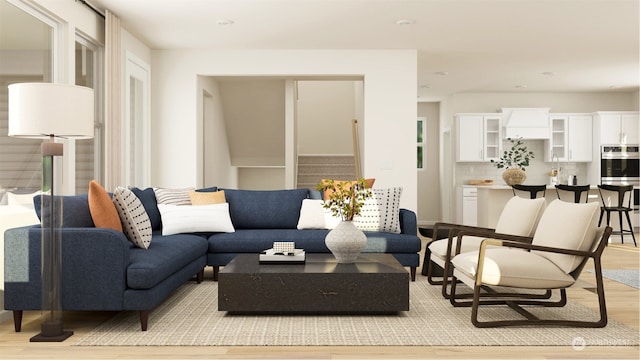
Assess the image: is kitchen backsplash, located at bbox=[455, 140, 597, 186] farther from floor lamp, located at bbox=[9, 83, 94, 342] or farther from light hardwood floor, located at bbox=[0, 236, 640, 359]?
floor lamp, located at bbox=[9, 83, 94, 342]

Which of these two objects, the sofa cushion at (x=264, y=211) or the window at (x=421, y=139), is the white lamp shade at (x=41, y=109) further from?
the window at (x=421, y=139)

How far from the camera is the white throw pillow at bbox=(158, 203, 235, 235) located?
218 inches

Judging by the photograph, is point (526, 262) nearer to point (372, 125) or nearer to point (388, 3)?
point (388, 3)

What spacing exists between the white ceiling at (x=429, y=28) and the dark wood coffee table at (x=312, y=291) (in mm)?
2966

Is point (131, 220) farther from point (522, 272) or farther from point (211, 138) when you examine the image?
point (211, 138)

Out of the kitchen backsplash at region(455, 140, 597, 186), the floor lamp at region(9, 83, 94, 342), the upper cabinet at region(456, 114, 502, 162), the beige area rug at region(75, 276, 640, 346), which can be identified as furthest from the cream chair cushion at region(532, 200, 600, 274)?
the kitchen backsplash at region(455, 140, 597, 186)

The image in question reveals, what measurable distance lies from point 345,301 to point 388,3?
3171mm

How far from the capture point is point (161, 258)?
4023mm

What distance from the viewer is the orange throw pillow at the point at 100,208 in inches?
164

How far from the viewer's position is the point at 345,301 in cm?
412

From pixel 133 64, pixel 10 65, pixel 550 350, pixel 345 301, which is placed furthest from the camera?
pixel 133 64

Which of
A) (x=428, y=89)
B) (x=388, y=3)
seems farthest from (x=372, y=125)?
(x=428, y=89)

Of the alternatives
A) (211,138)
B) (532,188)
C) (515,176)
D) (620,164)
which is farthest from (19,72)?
(620,164)

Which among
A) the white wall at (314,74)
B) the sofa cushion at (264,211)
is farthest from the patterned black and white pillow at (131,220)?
the white wall at (314,74)
